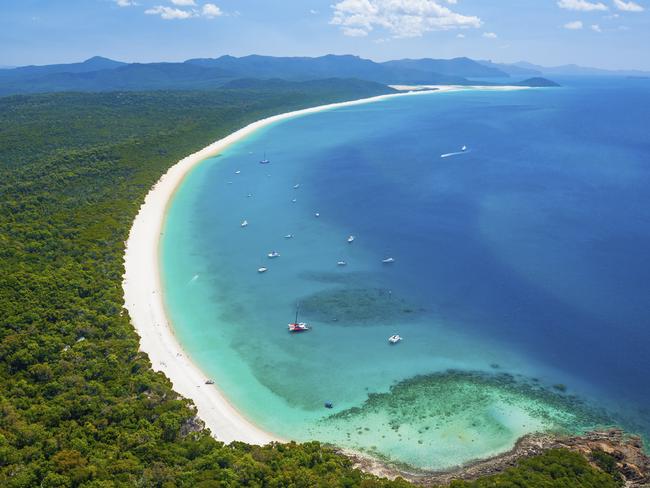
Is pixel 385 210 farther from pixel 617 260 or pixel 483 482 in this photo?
pixel 483 482

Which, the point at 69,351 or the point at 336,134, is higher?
the point at 336,134

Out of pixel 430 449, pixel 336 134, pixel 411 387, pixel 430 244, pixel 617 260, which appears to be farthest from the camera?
pixel 336 134

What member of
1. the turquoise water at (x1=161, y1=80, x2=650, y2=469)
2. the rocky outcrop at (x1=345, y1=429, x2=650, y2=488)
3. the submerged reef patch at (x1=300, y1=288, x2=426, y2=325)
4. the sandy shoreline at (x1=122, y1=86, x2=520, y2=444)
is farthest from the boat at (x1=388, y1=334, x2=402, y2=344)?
the sandy shoreline at (x1=122, y1=86, x2=520, y2=444)

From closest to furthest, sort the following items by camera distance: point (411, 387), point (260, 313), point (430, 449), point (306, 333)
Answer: point (430, 449) < point (411, 387) < point (306, 333) < point (260, 313)

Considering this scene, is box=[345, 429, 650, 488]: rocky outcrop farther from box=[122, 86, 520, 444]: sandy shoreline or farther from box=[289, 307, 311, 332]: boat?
box=[289, 307, 311, 332]: boat

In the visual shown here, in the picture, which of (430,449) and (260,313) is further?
(260,313)

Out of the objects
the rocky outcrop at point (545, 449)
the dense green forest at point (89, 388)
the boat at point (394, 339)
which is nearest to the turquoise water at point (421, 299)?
the boat at point (394, 339)

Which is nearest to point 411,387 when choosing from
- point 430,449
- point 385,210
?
point 430,449

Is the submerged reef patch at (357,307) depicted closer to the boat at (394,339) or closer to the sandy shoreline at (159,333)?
the boat at (394,339)
